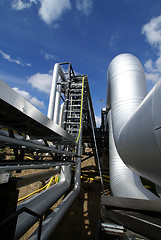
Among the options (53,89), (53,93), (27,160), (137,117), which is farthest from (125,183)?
(53,89)

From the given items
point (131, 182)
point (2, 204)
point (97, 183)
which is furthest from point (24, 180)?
point (97, 183)

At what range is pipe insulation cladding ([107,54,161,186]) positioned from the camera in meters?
0.93

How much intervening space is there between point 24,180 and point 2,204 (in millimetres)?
Result: 512

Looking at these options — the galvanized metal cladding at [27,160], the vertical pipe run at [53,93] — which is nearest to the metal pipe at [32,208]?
the galvanized metal cladding at [27,160]

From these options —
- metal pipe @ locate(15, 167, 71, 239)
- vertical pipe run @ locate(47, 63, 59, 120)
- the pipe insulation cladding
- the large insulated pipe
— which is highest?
vertical pipe run @ locate(47, 63, 59, 120)

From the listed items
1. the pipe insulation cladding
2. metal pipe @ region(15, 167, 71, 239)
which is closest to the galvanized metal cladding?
metal pipe @ region(15, 167, 71, 239)

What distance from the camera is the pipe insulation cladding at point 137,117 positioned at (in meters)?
0.93

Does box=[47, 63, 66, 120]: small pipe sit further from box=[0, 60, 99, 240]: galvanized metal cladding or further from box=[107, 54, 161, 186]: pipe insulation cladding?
box=[107, 54, 161, 186]: pipe insulation cladding

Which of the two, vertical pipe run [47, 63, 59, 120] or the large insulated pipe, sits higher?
vertical pipe run [47, 63, 59, 120]

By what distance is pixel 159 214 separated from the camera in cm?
100

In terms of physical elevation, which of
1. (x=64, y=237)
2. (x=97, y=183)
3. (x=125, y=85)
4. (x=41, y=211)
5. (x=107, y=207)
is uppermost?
(x=125, y=85)

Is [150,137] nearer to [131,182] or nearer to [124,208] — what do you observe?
[124,208]

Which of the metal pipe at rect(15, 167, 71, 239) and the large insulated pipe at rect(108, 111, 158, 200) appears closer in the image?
the metal pipe at rect(15, 167, 71, 239)

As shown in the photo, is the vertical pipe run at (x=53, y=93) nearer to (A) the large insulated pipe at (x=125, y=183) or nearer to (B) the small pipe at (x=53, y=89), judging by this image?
(B) the small pipe at (x=53, y=89)
